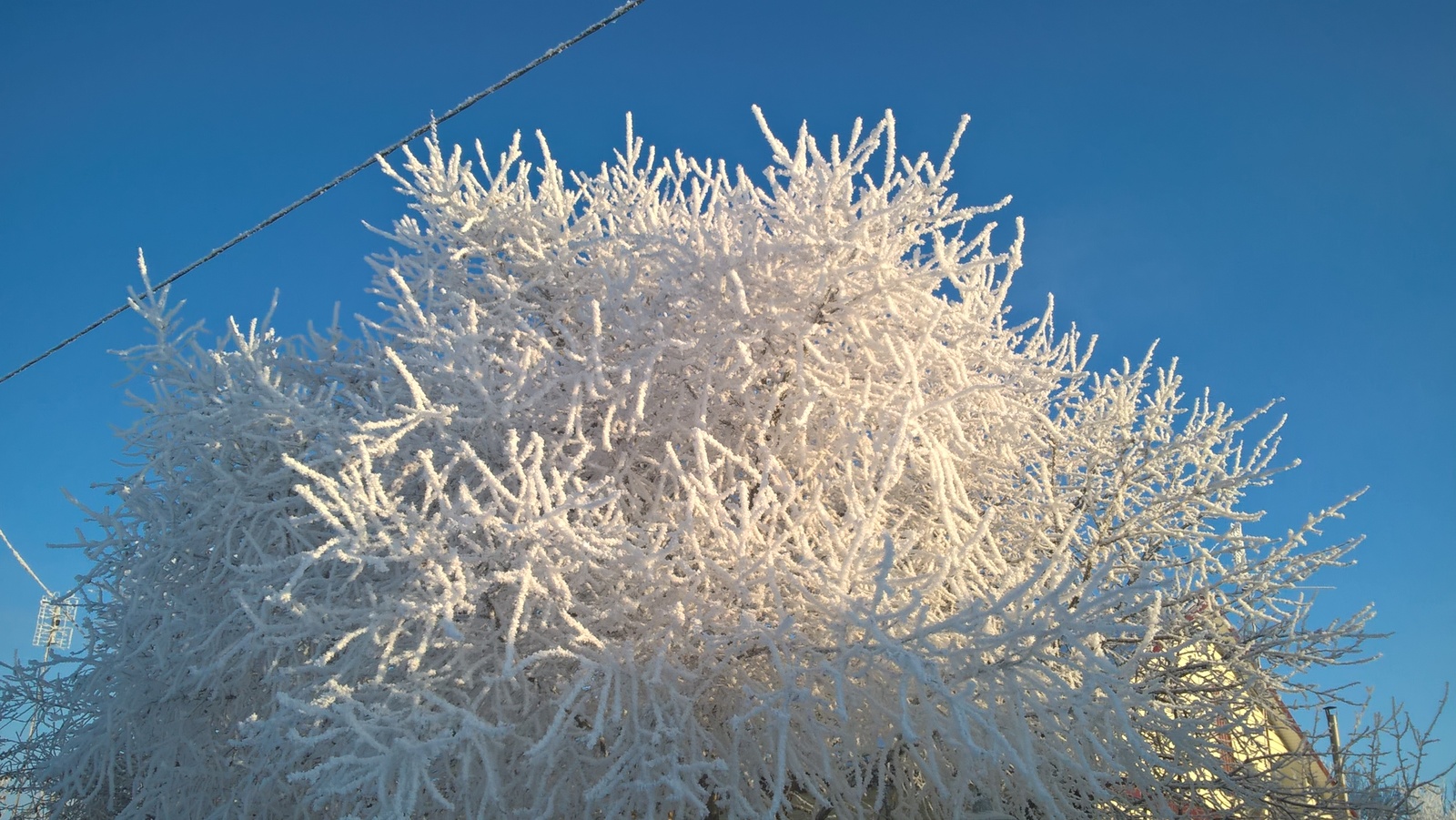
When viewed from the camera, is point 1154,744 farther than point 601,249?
No

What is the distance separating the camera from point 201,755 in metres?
6.17

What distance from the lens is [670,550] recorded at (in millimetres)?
4191

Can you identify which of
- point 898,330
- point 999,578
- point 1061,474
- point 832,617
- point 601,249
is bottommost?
point 832,617

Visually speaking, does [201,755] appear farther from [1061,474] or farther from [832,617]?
[1061,474]

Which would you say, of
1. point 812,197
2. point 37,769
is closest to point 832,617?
point 812,197

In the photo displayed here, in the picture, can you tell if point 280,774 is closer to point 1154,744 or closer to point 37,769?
point 37,769

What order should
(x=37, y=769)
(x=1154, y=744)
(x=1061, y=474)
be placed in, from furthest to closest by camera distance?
(x=1061, y=474), (x=37, y=769), (x=1154, y=744)

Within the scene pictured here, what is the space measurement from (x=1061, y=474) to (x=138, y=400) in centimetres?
769

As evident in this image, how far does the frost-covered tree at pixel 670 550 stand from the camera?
3.80 m

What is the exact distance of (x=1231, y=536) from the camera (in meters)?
6.75

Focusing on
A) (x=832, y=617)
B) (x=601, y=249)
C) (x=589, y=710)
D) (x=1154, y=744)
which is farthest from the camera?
(x=601, y=249)

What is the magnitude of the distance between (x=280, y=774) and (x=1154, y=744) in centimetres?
601

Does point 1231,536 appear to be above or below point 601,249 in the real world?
below

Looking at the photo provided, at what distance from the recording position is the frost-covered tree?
3805mm
